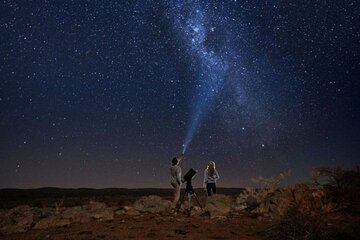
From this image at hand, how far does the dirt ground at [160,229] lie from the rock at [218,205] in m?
0.63

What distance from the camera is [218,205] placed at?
17203 millimetres

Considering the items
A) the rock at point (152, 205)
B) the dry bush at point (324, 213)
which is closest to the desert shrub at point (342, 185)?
the dry bush at point (324, 213)

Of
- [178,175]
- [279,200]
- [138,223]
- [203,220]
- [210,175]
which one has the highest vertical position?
[210,175]

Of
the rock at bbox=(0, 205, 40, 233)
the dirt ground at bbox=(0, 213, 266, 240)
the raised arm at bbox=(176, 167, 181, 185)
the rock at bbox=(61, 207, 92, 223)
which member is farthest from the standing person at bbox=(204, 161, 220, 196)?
the rock at bbox=(0, 205, 40, 233)

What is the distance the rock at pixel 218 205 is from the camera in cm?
1620

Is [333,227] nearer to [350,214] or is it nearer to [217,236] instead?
[350,214]

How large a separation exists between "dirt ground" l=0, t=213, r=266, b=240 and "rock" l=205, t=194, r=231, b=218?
629 mm

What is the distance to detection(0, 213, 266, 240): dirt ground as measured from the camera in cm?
1247

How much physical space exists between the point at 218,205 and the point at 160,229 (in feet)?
14.4

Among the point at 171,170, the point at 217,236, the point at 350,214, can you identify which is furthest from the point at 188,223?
the point at 350,214

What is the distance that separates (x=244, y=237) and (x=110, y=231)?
440 centimetres

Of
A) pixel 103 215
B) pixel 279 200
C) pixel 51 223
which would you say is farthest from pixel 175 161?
pixel 51 223

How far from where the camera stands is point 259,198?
58.9 ft

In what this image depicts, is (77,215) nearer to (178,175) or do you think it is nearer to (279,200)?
(178,175)
